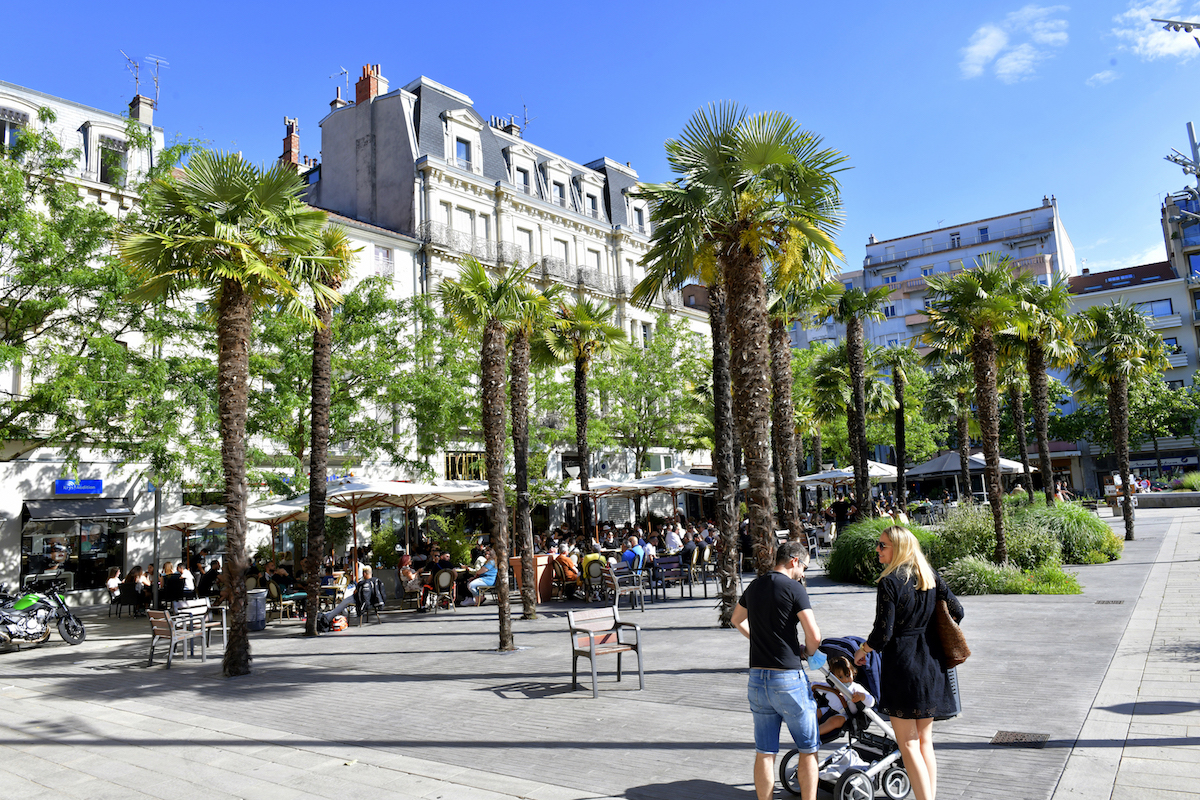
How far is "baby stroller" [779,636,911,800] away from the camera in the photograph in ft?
15.2

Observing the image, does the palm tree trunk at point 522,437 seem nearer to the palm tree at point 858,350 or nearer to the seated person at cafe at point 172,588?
the seated person at cafe at point 172,588

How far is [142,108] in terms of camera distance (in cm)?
2681

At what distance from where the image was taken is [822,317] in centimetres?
2206

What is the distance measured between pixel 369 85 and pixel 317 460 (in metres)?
26.9

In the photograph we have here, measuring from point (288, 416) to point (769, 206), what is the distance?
44.8ft

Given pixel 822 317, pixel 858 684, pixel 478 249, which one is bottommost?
pixel 858 684

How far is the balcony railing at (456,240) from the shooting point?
31469 mm

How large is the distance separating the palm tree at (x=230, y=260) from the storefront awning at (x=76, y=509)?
13624mm

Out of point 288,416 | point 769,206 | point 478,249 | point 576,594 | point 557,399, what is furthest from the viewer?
point 478,249

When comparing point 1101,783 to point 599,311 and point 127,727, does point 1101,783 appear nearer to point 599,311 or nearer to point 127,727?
point 127,727

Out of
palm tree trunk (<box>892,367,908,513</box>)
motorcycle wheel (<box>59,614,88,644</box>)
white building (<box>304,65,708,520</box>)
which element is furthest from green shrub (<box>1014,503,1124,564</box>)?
white building (<box>304,65,708,520</box>)

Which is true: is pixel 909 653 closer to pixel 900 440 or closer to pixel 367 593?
pixel 367 593

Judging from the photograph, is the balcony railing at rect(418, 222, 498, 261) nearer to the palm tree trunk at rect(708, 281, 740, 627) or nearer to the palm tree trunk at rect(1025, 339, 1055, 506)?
the palm tree trunk at rect(708, 281, 740, 627)

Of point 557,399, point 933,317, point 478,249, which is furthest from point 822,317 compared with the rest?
point 478,249
